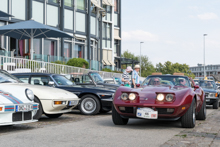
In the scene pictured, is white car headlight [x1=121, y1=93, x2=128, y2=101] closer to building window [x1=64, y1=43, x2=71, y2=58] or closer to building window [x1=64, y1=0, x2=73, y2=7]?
building window [x1=64, y1=43, x2=71, y2=58]

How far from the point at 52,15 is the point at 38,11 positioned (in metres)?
1.92

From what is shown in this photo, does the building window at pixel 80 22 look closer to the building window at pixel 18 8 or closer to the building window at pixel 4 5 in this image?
the building window at pixel 18 8

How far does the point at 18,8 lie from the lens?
24094 mm

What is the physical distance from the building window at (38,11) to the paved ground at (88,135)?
61.0 ft

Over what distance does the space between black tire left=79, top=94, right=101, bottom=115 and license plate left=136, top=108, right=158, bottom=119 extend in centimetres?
341

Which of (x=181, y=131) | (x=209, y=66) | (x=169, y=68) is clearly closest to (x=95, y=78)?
(x=181, y=131)

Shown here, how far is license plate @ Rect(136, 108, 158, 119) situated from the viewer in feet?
23.8

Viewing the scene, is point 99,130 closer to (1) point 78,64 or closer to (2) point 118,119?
(2) point 118,119

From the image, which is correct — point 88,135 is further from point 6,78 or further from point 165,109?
point 6,78

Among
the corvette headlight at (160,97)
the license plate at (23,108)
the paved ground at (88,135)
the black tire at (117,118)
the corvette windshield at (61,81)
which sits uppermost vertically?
the corvette windshield at (61,81)

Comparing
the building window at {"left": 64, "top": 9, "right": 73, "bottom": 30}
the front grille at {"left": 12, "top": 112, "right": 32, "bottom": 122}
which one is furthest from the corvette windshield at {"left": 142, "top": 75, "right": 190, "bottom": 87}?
the building window at {"left": 64, "top": 9, "right": 73, "bottom": 30}

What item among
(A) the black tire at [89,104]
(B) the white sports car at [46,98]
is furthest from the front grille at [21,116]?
(A) the black tire at [89,104]

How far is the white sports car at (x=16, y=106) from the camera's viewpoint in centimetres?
645

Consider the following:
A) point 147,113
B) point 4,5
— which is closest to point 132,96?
point 147,113
